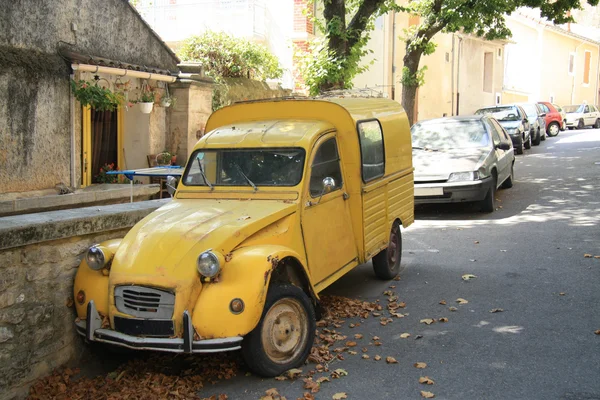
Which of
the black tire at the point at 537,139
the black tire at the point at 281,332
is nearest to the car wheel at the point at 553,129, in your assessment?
the black tire at the point at 537,139

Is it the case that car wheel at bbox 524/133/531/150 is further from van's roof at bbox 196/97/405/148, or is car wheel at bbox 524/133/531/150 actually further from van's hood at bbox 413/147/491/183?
van's roof at bbox 196/97/405/148

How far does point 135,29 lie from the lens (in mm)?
12492

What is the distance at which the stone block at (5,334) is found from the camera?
15.8 ft

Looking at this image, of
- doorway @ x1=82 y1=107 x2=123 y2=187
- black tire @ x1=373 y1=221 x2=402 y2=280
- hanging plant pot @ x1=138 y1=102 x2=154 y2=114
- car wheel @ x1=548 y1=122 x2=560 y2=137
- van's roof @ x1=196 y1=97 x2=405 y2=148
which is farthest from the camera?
car wheel @ x1=548 y1=122 x2=560 y2=137

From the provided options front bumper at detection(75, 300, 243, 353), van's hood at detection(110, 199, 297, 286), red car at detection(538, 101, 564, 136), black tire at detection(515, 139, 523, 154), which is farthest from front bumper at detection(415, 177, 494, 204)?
red car at detection(538, 101, 564, 136)

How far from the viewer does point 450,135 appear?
13.4 m

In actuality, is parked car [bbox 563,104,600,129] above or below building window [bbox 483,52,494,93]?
below

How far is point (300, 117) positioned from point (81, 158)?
19.5 feet

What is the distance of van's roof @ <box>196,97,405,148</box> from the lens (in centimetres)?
643

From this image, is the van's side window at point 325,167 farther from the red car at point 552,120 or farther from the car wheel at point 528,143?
the red car at point 552,120

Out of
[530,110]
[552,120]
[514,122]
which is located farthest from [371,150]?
[552,120]

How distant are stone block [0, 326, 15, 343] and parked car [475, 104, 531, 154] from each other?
802 inches

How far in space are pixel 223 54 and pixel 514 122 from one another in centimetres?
1185

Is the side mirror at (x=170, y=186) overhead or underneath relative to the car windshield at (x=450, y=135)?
underneath
